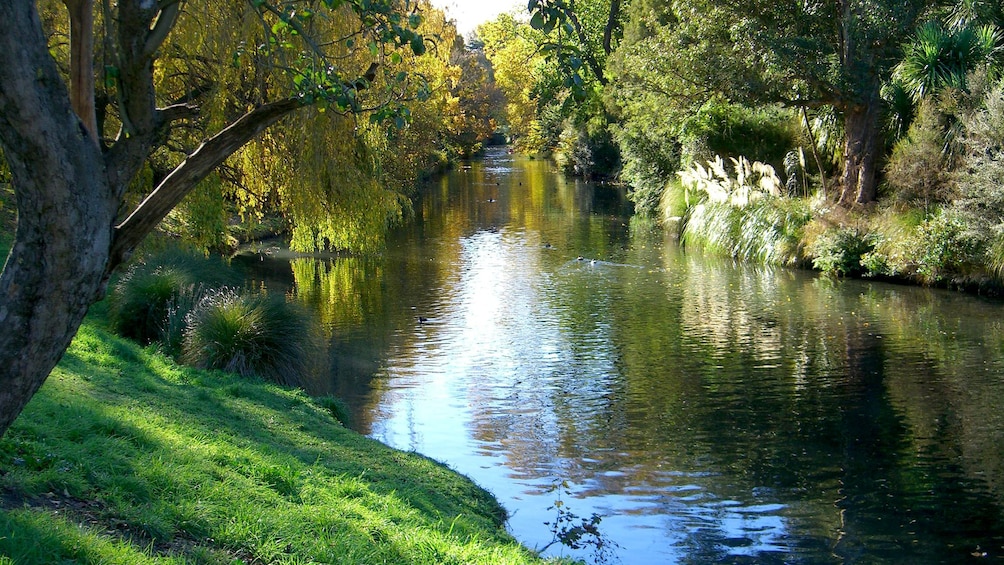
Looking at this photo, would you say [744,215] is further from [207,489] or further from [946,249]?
A: [207,489]

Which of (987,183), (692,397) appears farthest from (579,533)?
(987,183)

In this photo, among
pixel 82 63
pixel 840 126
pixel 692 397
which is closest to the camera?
pixel 82 63

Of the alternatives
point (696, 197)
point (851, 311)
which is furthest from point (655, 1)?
point (851, 311)

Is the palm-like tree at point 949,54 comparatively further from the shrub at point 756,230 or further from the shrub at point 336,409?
the shrub at point 336,409

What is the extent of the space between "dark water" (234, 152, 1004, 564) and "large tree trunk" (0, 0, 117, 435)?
Answer: 4.83m

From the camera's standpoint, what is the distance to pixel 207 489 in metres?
5.69

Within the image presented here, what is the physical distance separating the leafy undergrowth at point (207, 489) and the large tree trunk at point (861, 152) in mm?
17969

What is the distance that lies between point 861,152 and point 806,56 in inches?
119

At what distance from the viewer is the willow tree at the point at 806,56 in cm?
2184

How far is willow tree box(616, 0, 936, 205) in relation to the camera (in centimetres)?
2184

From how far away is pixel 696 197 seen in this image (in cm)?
2894

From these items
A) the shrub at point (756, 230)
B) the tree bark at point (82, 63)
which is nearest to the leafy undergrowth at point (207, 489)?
the tree bark at point (82, 63)

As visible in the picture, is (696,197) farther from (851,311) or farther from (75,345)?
(75,345)

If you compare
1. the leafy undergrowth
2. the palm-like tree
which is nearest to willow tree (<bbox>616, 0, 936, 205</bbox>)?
the palm-like tree
